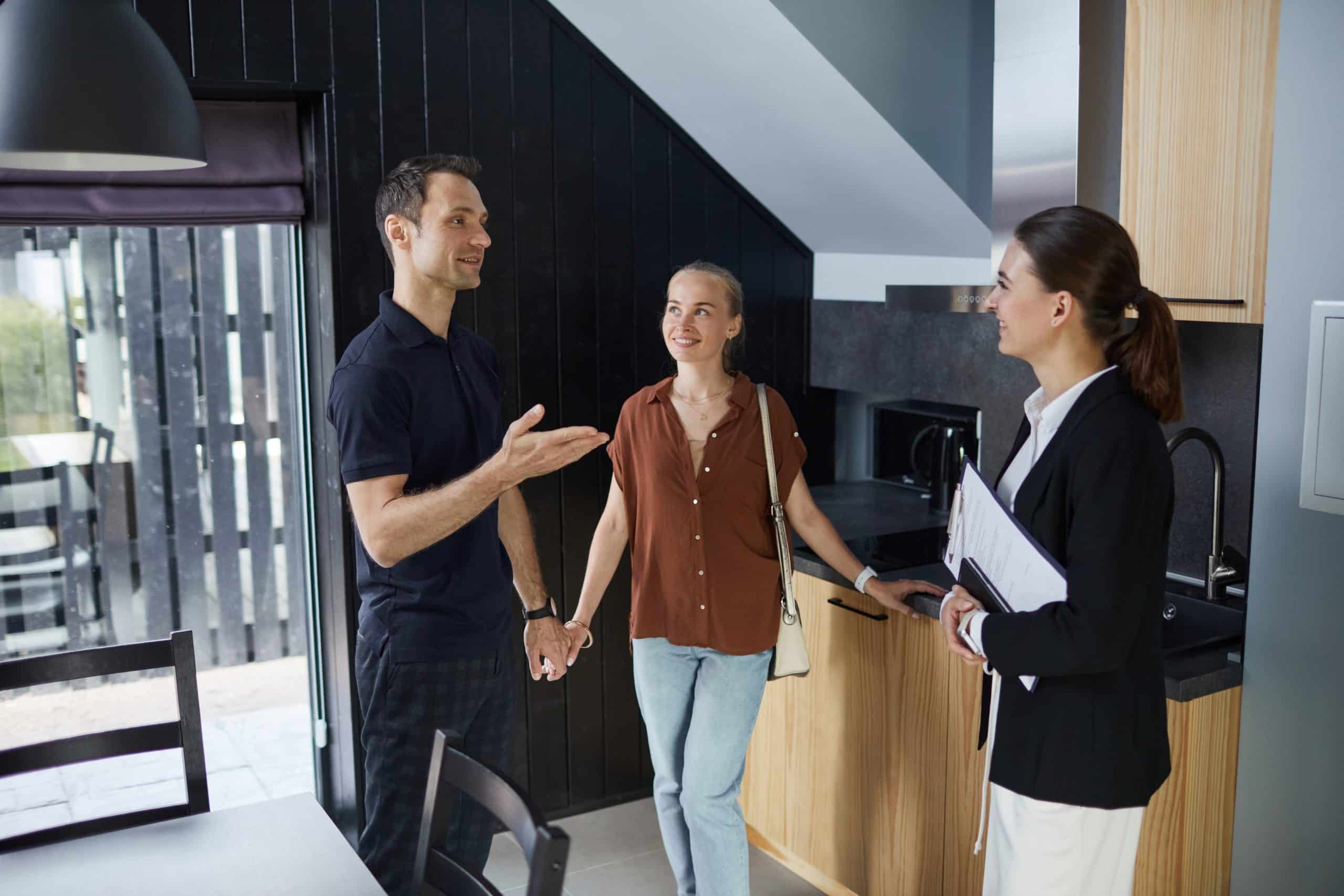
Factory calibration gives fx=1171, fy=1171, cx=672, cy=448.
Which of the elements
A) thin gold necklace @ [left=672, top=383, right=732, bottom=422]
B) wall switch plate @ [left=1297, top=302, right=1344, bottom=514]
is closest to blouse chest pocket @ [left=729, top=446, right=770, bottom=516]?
thin gold necklace @ [left=672, top=383, right=732, bottom=422]

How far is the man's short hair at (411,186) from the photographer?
215 centimetres

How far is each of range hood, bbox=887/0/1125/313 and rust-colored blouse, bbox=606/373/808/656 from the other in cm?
56

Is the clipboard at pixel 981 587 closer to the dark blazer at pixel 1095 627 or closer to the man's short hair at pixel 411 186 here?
the dark blazer at pixel 1095 627

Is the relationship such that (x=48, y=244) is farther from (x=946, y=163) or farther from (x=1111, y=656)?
(x=1111, y=656)

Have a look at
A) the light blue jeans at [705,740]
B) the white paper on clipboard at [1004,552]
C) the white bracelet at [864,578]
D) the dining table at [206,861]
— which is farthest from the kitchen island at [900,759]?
the dining table at [206,861]

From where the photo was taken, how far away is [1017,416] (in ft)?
9.71

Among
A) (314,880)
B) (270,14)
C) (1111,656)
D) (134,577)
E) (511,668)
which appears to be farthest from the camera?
(134,577)

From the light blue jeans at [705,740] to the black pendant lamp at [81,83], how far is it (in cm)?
A: 147

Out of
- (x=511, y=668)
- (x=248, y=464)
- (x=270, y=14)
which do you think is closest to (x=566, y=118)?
(x=270, y=14)

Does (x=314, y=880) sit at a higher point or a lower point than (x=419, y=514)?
lower

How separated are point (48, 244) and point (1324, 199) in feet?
8.62

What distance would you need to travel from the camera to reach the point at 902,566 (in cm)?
269

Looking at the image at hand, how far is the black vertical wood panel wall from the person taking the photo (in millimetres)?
Answer: 2822

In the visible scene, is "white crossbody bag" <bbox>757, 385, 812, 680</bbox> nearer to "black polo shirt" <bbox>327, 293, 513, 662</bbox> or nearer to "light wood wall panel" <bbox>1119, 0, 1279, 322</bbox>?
"black polo shirt" <bbox>327, 293, 513, 662</bbox>
